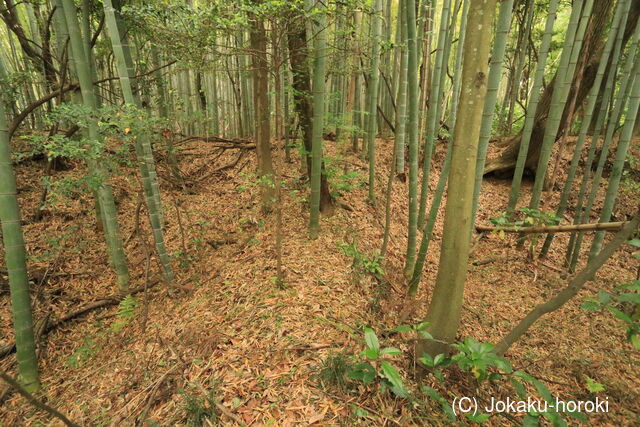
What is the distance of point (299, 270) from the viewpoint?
362cm

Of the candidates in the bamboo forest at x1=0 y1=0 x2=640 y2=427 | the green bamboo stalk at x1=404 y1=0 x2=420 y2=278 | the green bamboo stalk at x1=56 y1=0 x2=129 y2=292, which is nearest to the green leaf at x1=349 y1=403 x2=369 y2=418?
the bamboo forest at x1=0 y1=0 x2=640 y2=427

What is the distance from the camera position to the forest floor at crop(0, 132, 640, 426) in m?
2.19

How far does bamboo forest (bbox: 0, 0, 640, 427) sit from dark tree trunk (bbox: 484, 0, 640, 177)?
7 cm

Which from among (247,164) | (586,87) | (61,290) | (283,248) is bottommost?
(61,290)

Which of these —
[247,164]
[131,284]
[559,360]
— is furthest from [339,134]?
[559,360]

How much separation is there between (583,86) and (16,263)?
31.0 feet

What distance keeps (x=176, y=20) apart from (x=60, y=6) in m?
1.86

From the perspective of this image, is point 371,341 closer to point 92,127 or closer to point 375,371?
point 375,371

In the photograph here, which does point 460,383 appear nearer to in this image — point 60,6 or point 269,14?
point 269,14

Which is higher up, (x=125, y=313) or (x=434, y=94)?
(x=434, y=94)

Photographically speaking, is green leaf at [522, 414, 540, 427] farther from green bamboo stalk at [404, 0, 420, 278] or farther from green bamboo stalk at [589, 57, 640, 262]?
green bamboo stalk at [589, 57, 640, 262]

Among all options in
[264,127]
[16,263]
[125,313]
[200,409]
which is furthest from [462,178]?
[125,313]

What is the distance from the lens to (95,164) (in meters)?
2.78

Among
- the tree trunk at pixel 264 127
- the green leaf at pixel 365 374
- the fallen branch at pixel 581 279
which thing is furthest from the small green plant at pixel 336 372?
the tree trunk at pixel 264 127
